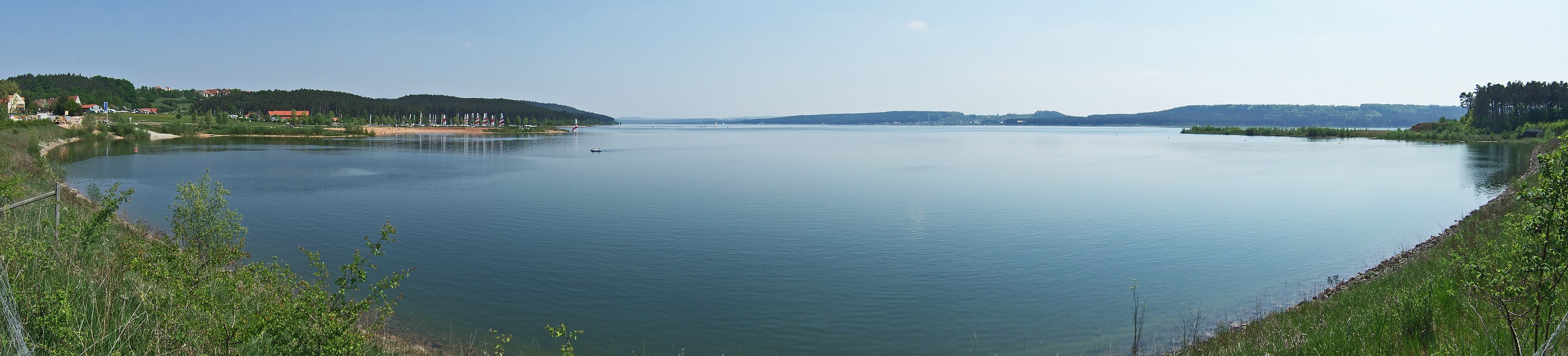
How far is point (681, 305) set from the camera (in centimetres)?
1126

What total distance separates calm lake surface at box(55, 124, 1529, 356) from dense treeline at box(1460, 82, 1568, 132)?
51.7m

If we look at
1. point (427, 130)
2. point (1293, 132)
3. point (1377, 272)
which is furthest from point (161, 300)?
point (427, 130)

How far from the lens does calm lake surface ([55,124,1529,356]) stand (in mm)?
10531

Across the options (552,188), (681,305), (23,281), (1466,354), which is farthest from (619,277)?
(552,188)

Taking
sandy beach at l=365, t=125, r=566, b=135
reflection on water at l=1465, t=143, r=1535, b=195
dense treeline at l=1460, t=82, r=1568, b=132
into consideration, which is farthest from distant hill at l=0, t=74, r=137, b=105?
dense treeline at l=1460, t=82, r=1568, b=132

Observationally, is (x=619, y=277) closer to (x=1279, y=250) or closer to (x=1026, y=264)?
(x=1026, y=264)

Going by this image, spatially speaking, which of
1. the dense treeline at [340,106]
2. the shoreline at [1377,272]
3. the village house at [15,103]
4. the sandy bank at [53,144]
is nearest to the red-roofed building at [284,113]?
the dense treeline at [340,106]

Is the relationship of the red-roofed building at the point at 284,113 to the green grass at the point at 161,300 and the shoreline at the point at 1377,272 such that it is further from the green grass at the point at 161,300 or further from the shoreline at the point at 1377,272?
the shoreline at the point at 1377,272

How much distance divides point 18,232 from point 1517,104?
107 meters

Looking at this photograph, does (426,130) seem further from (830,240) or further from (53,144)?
(830,240)

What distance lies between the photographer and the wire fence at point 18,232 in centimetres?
514

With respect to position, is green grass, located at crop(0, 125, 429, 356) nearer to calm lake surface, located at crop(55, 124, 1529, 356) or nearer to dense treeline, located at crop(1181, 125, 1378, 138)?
calm lake surface, located at crop(55, 124, 1529, 356)

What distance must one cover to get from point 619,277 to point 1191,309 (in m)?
8.54

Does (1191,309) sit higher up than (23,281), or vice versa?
(23,281)
